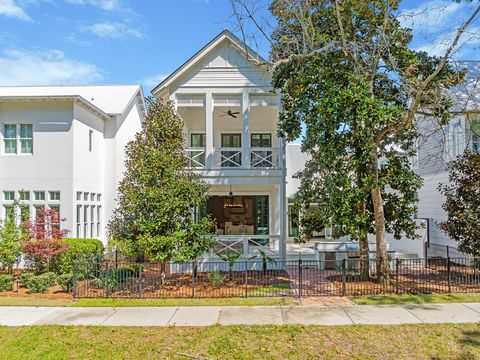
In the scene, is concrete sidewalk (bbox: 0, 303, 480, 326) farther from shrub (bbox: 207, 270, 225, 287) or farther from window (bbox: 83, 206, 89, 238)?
window (bbox: 83, 206, 89, 238)

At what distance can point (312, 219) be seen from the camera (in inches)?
511

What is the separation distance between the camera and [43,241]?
13500 millimetres

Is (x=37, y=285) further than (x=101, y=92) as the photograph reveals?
No

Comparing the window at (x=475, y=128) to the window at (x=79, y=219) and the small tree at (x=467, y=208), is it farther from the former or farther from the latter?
the window at (x=79, y=219)

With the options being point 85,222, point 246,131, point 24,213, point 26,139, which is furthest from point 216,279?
point 26,139

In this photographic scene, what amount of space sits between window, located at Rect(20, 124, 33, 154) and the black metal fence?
760cm

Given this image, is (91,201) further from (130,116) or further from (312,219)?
(312,219)

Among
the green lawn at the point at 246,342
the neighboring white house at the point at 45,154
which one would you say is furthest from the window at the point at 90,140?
the green lawn at the point at 246,342

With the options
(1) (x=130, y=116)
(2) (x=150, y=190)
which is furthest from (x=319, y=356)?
(1) (x=130, y=116)

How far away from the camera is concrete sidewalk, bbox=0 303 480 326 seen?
855 cm

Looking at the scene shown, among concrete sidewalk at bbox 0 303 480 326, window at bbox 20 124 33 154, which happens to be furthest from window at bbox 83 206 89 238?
concrete sidewalk at bbox 0 303 480 326

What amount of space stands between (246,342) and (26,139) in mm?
14319

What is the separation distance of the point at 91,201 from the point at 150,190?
7.92 metres

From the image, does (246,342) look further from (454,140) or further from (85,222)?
(454,140)
